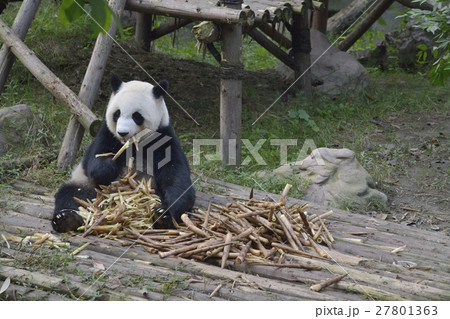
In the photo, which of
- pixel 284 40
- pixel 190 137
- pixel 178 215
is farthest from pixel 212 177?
pixel 284 40

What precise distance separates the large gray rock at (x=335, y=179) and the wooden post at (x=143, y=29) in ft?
11.4

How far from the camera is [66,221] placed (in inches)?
151

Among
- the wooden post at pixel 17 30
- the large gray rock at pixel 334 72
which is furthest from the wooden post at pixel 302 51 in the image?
the wooden post at pixel 17 30

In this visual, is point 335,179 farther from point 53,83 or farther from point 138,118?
point 53,83

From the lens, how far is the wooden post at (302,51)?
7.56 metres

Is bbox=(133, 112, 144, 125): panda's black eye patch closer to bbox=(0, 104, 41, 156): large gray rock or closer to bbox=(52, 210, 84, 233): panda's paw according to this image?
bbox=(52, 210, 84, 233): panda's paw

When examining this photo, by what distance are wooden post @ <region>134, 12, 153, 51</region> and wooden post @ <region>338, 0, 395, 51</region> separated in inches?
105

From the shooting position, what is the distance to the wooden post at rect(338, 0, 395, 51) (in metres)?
7.98

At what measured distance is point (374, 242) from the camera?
4062mm

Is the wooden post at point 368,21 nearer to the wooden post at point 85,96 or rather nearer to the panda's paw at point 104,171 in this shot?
the wooden post at point 85,96

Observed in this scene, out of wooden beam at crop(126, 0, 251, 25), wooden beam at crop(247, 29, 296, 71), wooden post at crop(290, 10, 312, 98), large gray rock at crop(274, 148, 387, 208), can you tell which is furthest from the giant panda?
wooden post at crop(290, 10, 312, 98)

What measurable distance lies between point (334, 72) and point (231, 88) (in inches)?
106

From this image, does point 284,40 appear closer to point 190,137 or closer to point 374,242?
point 190,137

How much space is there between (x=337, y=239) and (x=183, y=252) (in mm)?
1074
